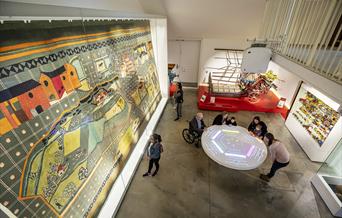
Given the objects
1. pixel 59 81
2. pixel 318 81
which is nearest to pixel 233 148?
pixel 318 81

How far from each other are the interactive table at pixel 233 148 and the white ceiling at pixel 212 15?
11.8 ft

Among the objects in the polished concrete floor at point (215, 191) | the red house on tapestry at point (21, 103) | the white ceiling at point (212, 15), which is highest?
the white ceiling at point (212, 15)

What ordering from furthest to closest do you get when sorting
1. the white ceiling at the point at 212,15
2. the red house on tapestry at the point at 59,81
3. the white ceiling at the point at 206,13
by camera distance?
the white ceiling at the point at 212,15 → the white ceiling at the point at 206,13 → the red house on tapestry at the point at 59,81

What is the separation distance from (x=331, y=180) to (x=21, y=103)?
5786mm

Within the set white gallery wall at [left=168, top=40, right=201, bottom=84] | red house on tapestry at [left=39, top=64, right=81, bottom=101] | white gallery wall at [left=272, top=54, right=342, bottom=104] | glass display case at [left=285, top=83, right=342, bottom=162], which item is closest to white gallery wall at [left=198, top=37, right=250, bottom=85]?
white gallery wall at [left=168, top=40, right=201, bottom=84]

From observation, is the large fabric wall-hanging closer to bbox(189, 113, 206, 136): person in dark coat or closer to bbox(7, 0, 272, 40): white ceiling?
bbox(7, 0, 272, 40): white ceiling

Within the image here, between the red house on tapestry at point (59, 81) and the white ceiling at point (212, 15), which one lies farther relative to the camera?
the white ceiling at point (212, 15)

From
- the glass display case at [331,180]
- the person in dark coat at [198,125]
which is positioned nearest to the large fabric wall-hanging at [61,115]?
the person in dark coat at [198,125]

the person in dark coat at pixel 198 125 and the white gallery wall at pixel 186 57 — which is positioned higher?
the white gallery wall at pixel 186 57

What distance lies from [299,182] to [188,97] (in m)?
5.29

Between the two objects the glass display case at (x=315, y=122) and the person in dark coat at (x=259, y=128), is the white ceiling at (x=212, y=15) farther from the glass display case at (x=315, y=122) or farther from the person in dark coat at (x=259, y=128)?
the person in dark coat at (x=259, y=128)

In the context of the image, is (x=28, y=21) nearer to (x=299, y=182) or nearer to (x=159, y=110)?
(x=159, y=110)

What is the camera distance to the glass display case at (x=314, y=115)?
14.0 feet

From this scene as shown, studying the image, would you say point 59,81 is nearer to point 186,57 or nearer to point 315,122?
point 315,122
